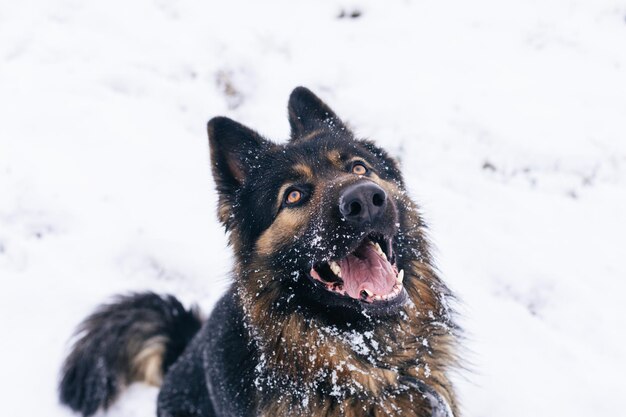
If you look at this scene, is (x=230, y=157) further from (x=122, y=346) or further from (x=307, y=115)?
(x=122, y=346)

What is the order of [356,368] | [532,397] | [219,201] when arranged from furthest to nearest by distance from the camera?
[532,397], [219,201], [356,368]

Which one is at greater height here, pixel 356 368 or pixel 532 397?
pixel 356 368

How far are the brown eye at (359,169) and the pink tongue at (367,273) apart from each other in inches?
19.9

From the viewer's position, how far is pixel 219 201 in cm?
325

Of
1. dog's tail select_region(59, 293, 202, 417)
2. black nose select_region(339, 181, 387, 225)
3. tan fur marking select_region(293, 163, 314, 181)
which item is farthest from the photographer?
dog's tail select_region(59, 293, 202, 417)

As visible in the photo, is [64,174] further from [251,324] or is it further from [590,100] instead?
[590,100]

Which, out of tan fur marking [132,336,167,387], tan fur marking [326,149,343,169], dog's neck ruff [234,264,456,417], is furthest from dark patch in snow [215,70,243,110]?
dog's neck ruff [234,264,456,417]

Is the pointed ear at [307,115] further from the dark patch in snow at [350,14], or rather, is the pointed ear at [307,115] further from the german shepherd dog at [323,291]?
the dark patch in snow at [350,14]

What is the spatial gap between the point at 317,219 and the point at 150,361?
7.18 ft

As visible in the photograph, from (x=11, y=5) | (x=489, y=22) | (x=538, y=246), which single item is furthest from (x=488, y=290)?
(x=11, y=5)

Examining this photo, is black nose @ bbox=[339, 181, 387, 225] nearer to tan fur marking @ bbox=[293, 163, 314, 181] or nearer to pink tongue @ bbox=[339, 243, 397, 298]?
pink tongue @ bbox=[339, 243, 397, 298]

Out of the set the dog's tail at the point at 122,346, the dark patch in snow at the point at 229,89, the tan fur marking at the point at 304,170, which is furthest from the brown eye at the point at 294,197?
the dark patch in snow at the point at 229,89

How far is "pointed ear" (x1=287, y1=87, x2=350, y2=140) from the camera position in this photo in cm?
355

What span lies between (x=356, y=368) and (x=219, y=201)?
1.30 m
